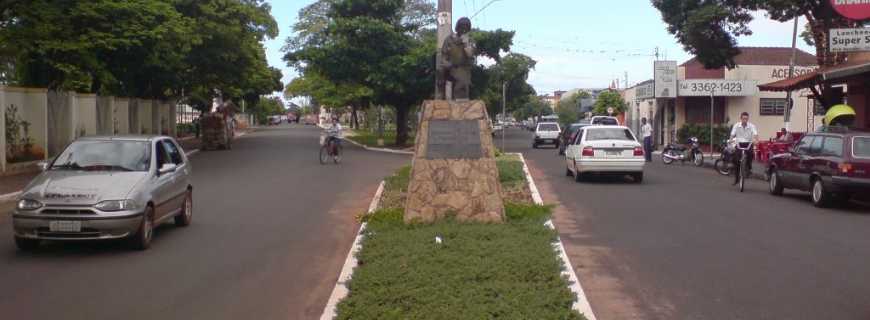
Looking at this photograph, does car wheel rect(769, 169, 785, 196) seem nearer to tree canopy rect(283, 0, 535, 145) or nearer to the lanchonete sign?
the lanchonete sign

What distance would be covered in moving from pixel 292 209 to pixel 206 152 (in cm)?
2290

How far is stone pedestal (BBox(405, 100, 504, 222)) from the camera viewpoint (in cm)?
1236

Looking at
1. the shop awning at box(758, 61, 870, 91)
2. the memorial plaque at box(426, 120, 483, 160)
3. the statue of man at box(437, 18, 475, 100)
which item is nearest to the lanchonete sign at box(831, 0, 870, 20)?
the shop awning at box(758, 61, 870, 91)

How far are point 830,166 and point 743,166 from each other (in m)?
3.94

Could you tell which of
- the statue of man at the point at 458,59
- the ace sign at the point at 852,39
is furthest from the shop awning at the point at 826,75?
the statue of man at the point at 458,59

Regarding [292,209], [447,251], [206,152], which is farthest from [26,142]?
[447,251]

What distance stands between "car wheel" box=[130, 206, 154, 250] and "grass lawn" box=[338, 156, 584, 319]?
8.91 ft

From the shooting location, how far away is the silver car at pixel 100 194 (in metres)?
10.1

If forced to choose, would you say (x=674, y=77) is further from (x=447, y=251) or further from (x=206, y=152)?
(x=447, y=251)

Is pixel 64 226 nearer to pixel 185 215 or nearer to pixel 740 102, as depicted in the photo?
pixel 185 215

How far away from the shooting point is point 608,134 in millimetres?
21094

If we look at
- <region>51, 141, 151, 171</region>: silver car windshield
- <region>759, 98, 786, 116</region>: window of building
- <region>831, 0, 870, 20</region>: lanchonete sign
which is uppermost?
<region>831, 0, 870, 20</region>: lanchonete sign

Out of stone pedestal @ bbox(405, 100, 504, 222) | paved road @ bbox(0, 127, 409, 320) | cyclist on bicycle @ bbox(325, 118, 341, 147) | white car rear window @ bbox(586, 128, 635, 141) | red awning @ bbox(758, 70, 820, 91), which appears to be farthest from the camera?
cyclist on bicycle @ bbox(325, 118, 341, 147)

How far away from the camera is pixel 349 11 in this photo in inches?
1581
